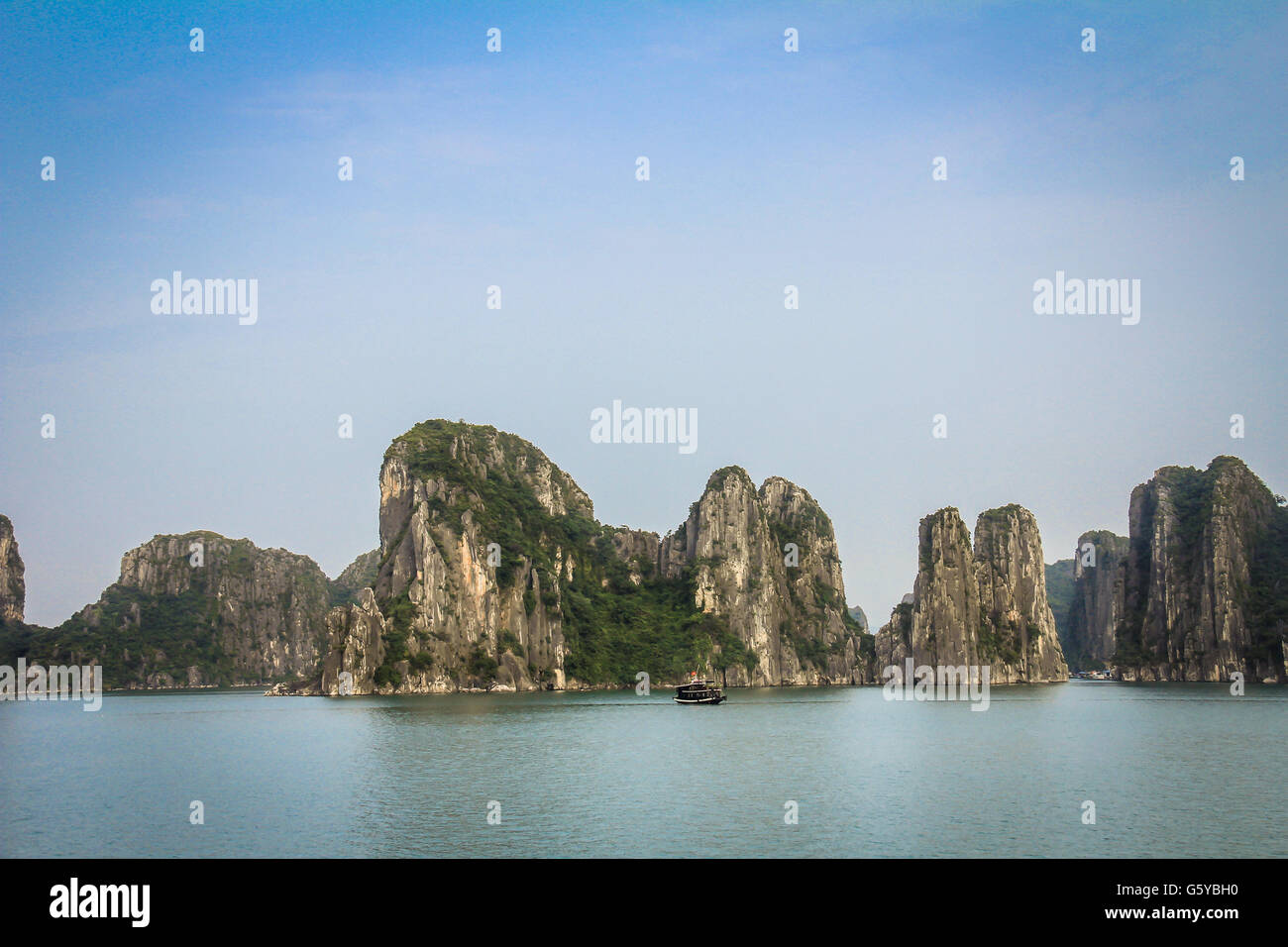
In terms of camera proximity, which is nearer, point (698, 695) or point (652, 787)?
point (652, 787)

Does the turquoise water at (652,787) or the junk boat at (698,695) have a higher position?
the turquoise water at (652,787)

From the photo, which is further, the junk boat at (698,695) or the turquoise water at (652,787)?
the junk boat at (698,695)

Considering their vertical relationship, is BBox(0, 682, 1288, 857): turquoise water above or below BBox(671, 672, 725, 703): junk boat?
above

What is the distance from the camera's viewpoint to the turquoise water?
1629 inches

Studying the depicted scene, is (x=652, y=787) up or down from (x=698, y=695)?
up

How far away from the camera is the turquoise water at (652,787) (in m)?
41.4

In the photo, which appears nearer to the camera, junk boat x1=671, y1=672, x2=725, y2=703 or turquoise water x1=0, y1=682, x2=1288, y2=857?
turquoise water x1=0, y1=682, x2=1288, y2=857

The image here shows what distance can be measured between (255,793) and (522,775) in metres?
14.0

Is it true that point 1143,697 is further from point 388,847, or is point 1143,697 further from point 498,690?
point 388,847

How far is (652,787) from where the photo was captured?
5600 cm
